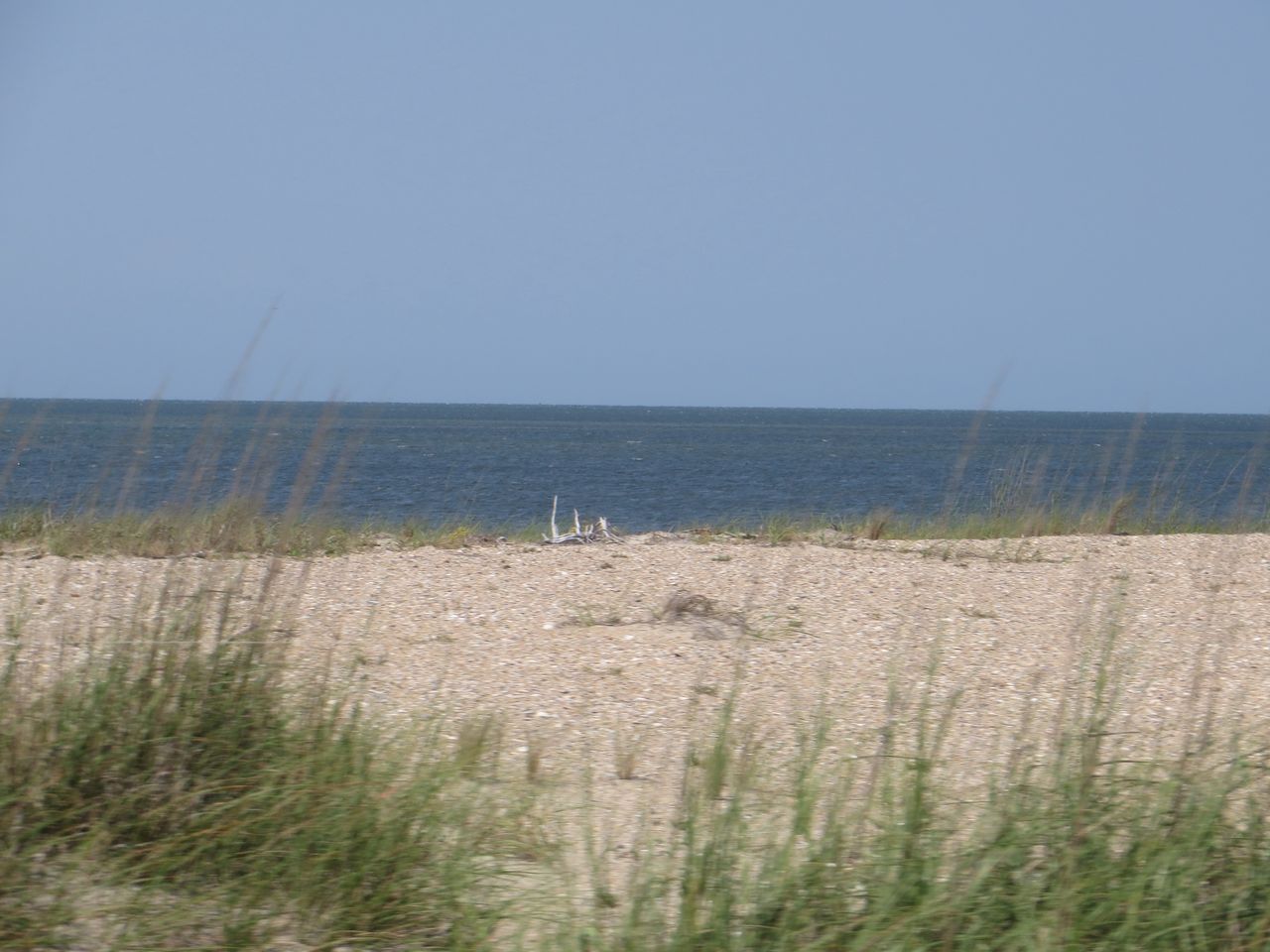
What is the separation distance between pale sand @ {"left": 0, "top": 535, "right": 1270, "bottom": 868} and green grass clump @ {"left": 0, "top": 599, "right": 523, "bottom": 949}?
301 mm

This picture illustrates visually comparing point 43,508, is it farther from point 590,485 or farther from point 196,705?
point 590,485

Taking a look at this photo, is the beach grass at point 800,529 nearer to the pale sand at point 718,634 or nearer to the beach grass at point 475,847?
the pale sand at point 718,634

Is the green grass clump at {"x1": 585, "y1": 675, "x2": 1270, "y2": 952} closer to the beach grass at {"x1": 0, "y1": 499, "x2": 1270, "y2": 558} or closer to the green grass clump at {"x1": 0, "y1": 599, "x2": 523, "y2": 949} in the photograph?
the green grass clump at {"x1": 0, "y1": 599, "x2": 523, "y2": 949}

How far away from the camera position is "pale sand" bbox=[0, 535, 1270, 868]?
173 inches

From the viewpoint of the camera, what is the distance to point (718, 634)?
6.96 metres

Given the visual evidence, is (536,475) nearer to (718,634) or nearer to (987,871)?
(718,634)

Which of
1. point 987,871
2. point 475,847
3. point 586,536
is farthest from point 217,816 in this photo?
point 586,536

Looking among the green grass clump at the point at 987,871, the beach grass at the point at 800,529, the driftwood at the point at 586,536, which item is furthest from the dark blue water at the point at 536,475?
the driftwood at the point at 586,536

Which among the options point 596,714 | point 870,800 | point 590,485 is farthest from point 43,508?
point 590,485

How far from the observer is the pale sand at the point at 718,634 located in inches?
173

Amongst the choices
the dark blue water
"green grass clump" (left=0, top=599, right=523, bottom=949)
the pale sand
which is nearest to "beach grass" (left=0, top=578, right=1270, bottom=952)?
"green grass clump" (left=0, top=599, right=523, bottom=949)

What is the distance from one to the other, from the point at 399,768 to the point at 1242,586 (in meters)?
7.62

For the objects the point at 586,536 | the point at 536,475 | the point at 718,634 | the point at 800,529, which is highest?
the point at 536,475

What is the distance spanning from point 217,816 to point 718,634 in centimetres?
407
